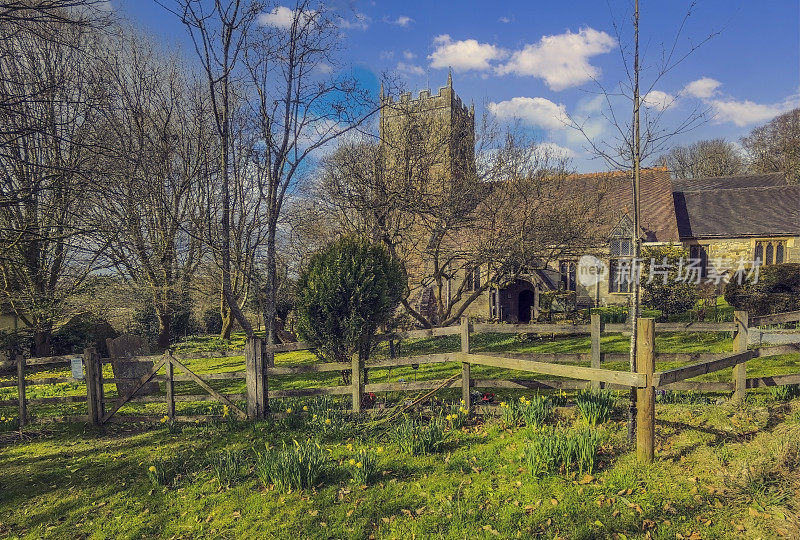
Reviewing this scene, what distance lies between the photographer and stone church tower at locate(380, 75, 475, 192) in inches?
537

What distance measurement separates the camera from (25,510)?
503 cm

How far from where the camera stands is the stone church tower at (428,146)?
13.6 metres

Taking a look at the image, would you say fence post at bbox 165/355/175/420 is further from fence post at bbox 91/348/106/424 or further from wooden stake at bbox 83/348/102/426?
wooden stake at bbox 83/348/102/426

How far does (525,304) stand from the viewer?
29484 millimetres

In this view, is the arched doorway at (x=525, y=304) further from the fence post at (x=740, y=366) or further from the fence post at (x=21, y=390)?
the fence post at (x=21, y=390)

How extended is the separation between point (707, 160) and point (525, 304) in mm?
34409

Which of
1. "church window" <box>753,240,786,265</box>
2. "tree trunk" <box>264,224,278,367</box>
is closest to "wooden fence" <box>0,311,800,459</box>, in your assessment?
"tree trunk" <box>264,224,278,367</box>

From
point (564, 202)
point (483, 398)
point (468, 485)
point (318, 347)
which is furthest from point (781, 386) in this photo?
point (564, 202)

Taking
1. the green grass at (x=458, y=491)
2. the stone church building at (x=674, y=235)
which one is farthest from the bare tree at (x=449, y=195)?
the stone church building at (x=674, y=235)

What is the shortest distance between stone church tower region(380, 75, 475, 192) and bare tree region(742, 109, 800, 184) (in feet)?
128

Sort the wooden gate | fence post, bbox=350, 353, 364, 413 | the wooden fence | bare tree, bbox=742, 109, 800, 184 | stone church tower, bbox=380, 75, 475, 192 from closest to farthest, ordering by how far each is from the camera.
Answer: the wooden fence
fence post, bbox=350, 353, 364, 413
the wooden gate
stone church tower, bbox=380, 75, 475, 192
bare tree, bbox=742, 109, 800, 184

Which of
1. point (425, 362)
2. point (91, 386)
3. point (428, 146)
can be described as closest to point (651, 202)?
point (428, 146)

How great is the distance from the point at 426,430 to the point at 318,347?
360 cm

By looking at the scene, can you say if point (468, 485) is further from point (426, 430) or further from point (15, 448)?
point (15, 448)
